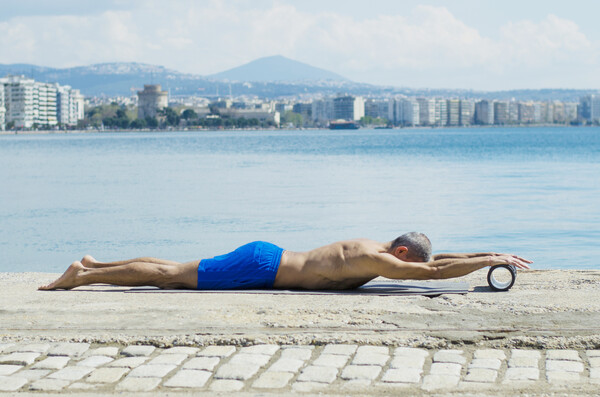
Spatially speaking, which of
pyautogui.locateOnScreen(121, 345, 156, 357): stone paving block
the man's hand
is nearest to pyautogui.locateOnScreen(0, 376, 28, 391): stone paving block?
pyautogui.locateOnScreen(121, 345, 156, 357): stone paving block

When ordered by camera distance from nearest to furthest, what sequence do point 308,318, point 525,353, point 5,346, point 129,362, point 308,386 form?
point 308,386
point 129,362
point 525,353
point 5,346
point 308,318

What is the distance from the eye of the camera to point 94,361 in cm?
453

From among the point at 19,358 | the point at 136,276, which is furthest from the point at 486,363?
the point at 136,276

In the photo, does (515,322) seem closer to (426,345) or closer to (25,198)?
(426,345)

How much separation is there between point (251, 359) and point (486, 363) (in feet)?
3.99

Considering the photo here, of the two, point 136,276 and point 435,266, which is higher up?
point 435,266

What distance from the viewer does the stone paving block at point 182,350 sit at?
4.67m

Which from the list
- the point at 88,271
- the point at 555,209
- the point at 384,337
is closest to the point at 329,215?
the point at 555,209

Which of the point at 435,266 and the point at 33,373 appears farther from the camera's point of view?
the point at 435,266

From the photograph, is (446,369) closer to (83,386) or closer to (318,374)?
(318,374)

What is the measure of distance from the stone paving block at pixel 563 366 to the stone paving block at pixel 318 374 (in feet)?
3.56

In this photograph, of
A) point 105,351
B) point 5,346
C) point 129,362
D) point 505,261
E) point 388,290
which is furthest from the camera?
point 388,290

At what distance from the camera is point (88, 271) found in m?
6.47

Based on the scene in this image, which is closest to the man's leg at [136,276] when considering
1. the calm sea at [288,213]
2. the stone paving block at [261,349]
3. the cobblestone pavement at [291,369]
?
the cobblestone pavement at [291,369]
